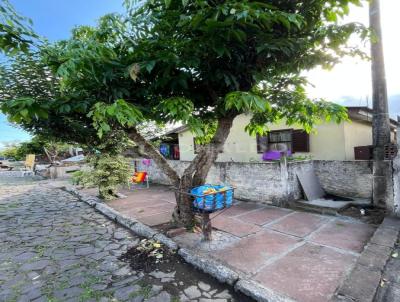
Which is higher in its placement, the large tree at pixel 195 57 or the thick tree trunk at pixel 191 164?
the large tree at pixel 195 57

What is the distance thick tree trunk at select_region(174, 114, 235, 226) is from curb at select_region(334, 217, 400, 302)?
8.99 feet

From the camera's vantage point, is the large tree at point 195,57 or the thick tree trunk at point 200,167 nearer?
the large tree at point 195,57

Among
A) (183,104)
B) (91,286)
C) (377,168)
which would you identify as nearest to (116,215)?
(91,286)

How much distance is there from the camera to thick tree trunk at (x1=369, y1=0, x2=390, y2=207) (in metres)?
5.36

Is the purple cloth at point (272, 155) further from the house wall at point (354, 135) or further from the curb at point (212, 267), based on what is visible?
the curb at point (212, 267)

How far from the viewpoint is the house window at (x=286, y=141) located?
9.46m

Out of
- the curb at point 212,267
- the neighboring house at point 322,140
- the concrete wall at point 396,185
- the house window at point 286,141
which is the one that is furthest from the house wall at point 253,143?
the curb at point 212,267

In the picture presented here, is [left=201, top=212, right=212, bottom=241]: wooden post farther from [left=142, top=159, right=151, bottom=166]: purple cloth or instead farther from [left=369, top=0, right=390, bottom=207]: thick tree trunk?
[left=142, top=159, right=151, bottom=166]: purple cloth

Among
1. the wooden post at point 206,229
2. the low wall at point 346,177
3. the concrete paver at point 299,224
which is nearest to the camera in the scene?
the wooden post at point 206,229

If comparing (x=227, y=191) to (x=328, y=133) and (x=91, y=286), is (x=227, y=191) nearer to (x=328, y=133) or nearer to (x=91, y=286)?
(x=91, y=286)

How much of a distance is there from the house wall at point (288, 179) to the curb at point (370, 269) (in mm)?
2411

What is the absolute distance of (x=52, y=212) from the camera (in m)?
7.22

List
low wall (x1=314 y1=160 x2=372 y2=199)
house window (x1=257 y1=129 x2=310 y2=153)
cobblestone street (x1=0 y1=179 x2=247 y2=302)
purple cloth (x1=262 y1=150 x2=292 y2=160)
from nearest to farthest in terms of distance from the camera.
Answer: cobblestone street (x1=0 y1=179 x2=247 y2=302), low wall (x1=314 y1=160 x2=372 y2=199), house window (x1=257 y1=129 x2=310 y2=153), purple cloth (x1=262 y1=150 x2=292 y2=160)

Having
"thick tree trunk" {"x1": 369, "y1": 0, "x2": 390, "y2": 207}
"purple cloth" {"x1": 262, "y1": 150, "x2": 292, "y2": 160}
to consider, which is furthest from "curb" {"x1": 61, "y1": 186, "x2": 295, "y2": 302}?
"purple cloth" {"x1": 262, "y1": 150, "x2": 292, "y2": 160}
